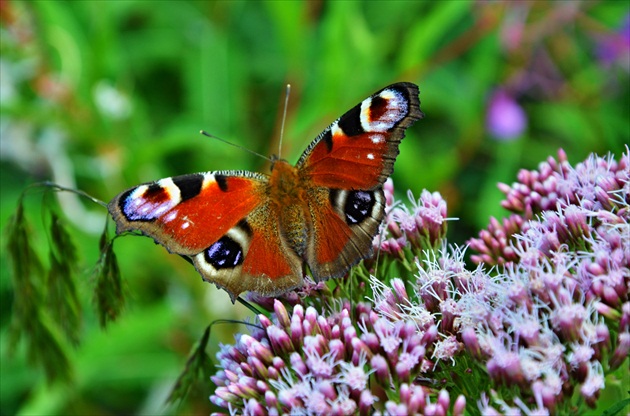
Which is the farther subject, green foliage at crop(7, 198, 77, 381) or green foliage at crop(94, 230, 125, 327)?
green foliage at crop(7, 198, 77, 381)

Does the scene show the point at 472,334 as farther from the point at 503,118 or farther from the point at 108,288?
the point at 503,118

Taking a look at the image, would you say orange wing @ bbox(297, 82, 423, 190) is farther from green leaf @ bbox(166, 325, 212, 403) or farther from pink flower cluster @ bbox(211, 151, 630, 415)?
green leaf @ bbox(166, 325, 212, 403)

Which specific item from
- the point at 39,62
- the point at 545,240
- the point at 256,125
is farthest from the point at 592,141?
the point at 39,62

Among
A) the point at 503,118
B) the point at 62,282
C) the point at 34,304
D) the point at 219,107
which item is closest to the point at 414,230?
the point at 62,282

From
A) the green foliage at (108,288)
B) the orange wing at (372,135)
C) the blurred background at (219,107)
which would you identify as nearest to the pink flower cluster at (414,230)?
the orange wing at (372,135)

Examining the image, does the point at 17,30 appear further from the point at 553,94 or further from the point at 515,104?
the point at 553,94

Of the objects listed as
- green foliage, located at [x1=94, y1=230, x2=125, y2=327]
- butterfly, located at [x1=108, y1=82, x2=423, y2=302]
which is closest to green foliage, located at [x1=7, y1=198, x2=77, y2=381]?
green foliage, located at [x1=94, y1=230, x2=125, y2=327]

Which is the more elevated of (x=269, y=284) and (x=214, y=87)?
(x=214, y=87)

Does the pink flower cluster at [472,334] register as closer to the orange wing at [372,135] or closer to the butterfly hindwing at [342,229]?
the butterfly hindwing at [342,229]
